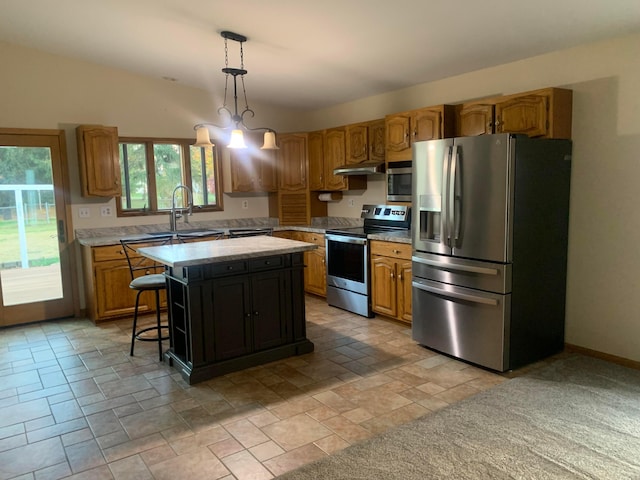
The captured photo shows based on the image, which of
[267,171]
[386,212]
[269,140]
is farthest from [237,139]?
[267,171]

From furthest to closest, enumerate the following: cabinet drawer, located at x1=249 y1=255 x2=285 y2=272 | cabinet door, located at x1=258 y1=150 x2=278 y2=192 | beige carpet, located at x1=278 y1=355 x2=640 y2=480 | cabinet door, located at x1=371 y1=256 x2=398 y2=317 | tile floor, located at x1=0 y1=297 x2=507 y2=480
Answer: cabinet door, located at x1=258 y1=150 x2=278 y2=192
cabinet door, located at x1=371 y1=256 x2=398 y2=317
cabinet drawer, located at x1=249 y1=255 x2=285 y2=272
tile floor, located at x1=0 y1=297 x2=507 y2=480
beige carpet, located at x1=278 y1=355 x2=640 y2=480

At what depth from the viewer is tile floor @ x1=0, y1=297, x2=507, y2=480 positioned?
2.50 meters

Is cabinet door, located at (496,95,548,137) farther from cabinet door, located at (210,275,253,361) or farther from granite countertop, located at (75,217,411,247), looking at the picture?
cabinet door, located at (210,275,253,361)

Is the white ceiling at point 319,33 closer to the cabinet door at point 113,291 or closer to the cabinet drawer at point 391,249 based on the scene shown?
the cabinet drawer at point 391,249

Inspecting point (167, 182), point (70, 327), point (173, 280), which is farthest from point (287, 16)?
point (70, 327)

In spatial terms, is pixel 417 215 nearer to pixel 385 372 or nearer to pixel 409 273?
pixel 409 273

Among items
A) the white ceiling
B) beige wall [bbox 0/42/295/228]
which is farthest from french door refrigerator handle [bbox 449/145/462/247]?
beige wall [bbox 0/42/295/228]

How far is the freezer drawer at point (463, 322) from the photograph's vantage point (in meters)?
3.43

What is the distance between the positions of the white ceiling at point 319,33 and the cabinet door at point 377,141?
44 centimetres

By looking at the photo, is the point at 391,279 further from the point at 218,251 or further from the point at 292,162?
the point at 292,162

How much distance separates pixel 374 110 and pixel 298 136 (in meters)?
1.11

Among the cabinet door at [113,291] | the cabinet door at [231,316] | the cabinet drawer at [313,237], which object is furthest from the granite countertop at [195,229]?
the cabinet door at [231,316]

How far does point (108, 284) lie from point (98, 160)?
1349mm

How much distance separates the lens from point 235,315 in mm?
3604
